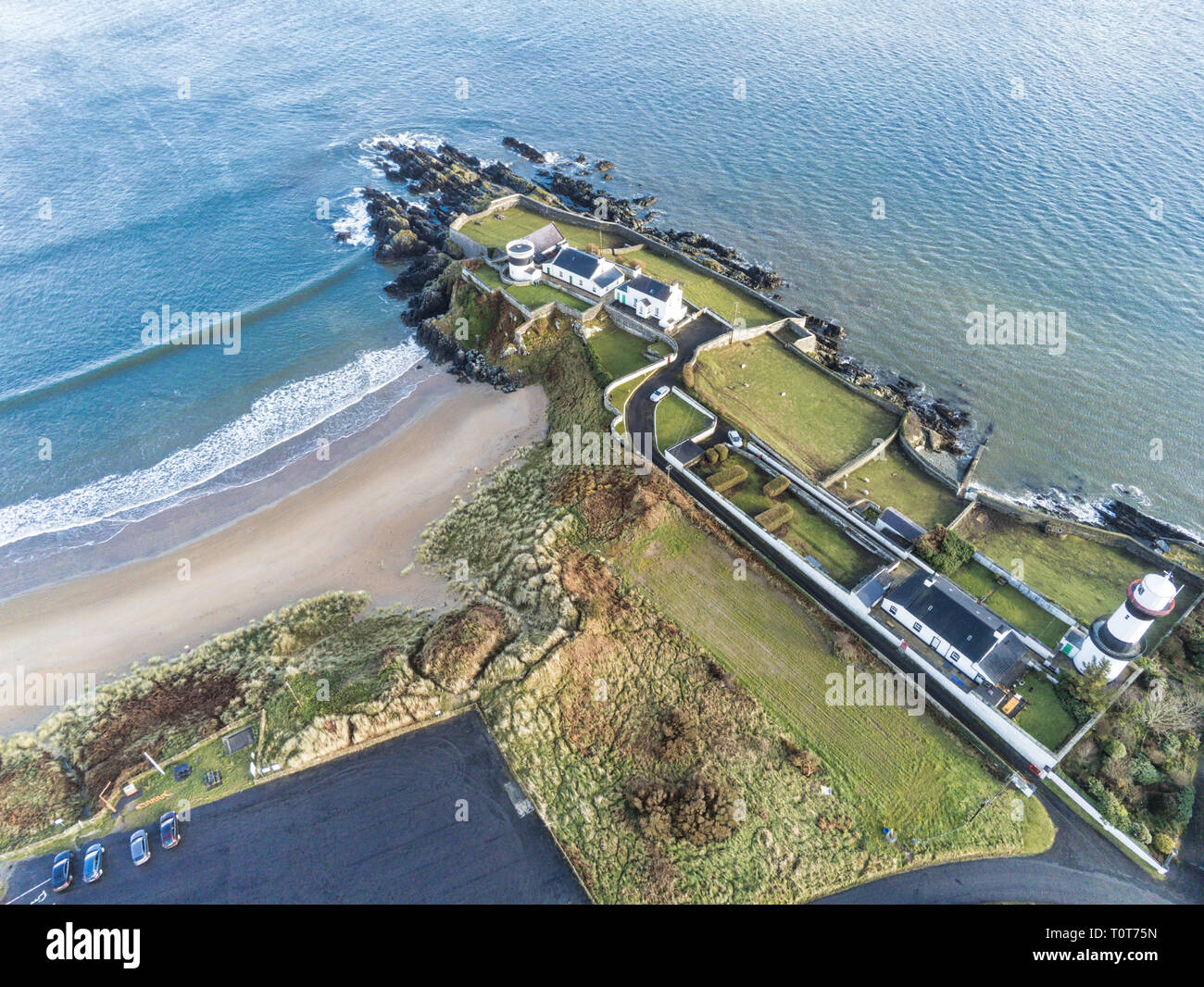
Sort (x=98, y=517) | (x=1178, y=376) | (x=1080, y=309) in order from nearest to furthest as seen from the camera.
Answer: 1. (x=98, y=517)
2. (x=1178, y=376)
3. (x=1080, y=309)

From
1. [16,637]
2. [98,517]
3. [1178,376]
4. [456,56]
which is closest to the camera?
[16,637]

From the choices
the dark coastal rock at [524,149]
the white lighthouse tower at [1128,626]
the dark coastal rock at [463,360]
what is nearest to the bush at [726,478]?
the white lighthouse tower at [1128,626]

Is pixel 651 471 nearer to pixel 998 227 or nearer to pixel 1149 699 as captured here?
pixel 1149 699

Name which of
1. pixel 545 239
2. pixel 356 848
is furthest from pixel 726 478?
pixel 545 239

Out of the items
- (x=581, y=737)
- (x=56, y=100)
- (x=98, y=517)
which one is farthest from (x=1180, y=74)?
(x=56, y=100)

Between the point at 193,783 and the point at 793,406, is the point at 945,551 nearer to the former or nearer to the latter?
the point at 793,406

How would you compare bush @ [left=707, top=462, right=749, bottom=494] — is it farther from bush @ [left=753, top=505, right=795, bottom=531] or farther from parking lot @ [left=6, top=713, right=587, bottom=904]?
parking lot @ [left=6, top=713, right=587, bottom=904]
